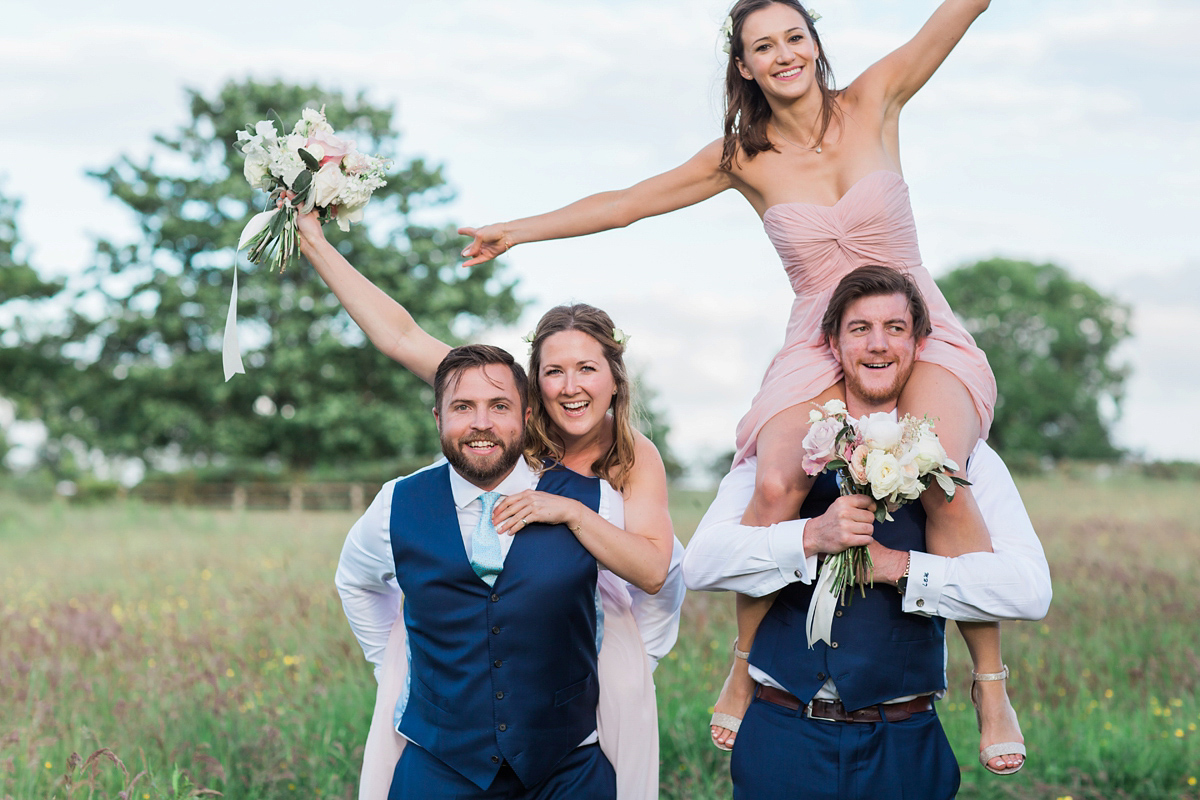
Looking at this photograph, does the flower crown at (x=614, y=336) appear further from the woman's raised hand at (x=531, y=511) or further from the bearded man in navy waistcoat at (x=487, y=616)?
the woman's raised hand at (x=531, y=511)

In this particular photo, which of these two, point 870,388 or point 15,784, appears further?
point 15,784

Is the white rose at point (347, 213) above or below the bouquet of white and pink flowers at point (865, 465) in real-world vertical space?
above

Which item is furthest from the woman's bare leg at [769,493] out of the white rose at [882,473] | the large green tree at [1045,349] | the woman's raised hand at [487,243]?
the large green tree at [1045,349]

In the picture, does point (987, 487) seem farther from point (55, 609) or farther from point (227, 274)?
point (227, 274)

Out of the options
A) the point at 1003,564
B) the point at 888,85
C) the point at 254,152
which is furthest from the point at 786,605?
the point at 254,152

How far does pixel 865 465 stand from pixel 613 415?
3.75 ft

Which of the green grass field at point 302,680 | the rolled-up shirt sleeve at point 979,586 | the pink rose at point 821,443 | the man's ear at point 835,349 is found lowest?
the green grass field at point 302,680

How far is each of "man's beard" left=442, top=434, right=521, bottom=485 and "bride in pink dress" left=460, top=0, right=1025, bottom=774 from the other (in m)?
0.91

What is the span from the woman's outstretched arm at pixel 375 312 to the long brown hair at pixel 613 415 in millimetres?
542

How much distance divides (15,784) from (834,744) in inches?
160

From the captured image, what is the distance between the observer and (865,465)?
10.6 feet

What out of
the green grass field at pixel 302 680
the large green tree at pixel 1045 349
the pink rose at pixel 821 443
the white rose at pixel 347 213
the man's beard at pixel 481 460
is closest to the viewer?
the pink rose at pixel 821 443

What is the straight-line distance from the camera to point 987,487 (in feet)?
12.2

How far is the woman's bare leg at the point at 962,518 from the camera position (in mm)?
3514
